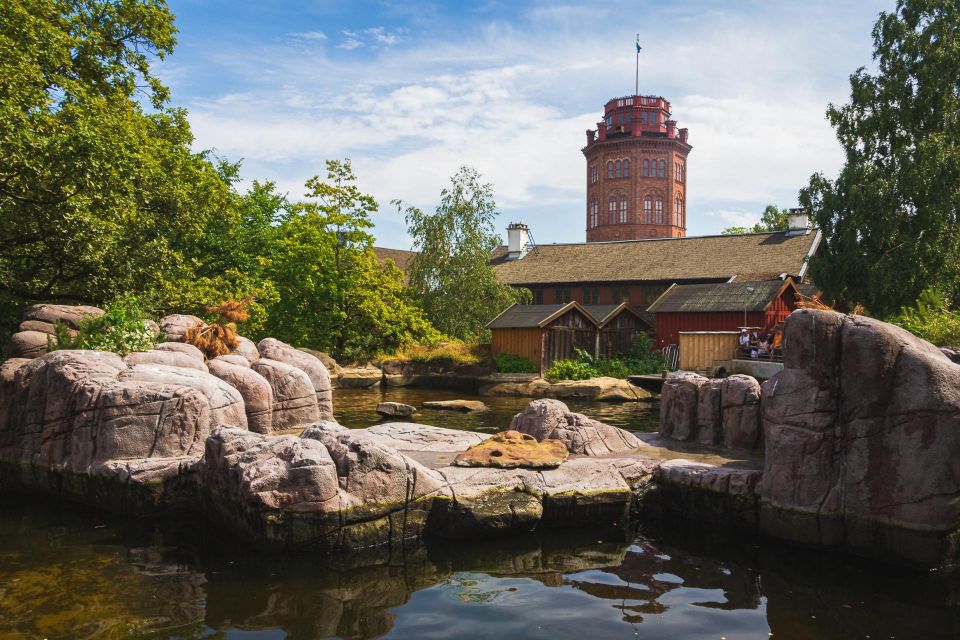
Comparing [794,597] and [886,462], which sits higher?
[886,462]

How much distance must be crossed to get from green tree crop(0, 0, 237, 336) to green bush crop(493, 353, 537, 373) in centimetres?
1537

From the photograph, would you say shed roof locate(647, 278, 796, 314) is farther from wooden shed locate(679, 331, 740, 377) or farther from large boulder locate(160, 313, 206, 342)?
large boulder locate(160, 313, 206, 342)

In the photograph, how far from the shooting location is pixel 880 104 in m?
31.8

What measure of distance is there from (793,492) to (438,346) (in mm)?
28125

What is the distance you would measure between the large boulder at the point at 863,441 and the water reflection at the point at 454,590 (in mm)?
471

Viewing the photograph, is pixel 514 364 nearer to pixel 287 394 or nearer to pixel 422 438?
pixel 287 394

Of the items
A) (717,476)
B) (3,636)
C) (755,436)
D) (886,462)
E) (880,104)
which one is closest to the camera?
(3,636)

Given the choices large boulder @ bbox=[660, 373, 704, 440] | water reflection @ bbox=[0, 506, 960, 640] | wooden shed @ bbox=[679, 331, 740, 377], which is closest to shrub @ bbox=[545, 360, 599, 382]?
wooden shed @ bbox=[679, 331, 740, 377]

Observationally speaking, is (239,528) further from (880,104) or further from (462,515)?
(880,104)

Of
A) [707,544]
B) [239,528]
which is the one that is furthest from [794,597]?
[239,528]

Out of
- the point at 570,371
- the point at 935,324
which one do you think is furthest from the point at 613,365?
the point at 935,324

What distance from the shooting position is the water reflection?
6758 mm

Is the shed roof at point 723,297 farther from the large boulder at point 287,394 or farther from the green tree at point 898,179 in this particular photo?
the large boulder at point 287,394

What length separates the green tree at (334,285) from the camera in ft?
116
